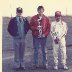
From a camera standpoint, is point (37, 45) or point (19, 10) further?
point (37, 45)

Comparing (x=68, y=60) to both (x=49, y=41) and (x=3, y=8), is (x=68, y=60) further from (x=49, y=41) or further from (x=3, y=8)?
(x=3, y=8)

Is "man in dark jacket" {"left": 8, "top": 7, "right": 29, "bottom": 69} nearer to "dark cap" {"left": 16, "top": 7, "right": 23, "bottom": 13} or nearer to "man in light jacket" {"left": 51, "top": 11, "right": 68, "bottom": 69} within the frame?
"dark cap" {"left": 16, "top": 7, "right": 23, "bottom": 13}

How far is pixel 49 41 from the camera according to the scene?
8.12 meters

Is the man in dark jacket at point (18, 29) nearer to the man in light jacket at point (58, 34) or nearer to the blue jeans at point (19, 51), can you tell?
the blue jeans at point (19, 51)

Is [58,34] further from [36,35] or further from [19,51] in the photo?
[19,51]

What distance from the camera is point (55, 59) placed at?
26.4 ft

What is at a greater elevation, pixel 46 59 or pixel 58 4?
pixel 58 4

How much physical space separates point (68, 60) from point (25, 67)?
1.36 ft

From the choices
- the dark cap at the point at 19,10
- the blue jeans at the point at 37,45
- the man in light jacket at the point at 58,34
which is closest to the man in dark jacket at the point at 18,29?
the dark cap at the point at 19,10

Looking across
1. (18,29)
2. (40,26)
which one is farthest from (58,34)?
(18,29)

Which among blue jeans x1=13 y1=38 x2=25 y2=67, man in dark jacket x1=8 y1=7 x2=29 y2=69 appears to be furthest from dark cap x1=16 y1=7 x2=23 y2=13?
blue jeans x1=13 y1=38 x2=25 y2=67

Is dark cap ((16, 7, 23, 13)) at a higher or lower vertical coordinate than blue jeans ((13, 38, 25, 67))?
higher

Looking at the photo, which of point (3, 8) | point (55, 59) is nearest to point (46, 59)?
point (55, 59)

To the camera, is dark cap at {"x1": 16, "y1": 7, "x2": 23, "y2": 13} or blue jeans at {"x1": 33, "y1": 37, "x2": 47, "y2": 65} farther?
blue jeans at {"x1": 33, "y1": 37, "x2": 47, "y2": 65}
